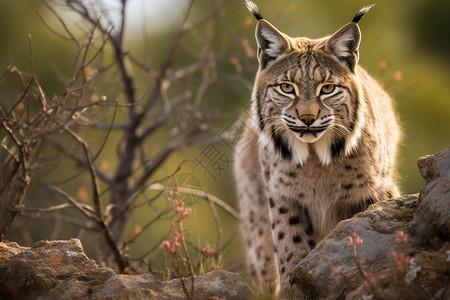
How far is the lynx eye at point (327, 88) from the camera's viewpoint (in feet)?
14.0

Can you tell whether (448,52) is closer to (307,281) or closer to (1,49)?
(1,49)

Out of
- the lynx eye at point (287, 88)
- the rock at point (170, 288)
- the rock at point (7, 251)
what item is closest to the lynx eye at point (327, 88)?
the lynx eye at point (287, 88)

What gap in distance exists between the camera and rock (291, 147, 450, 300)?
9.59ft

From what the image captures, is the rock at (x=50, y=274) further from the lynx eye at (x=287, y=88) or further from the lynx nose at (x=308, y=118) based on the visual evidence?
the lynx eye at (x=287, y=88)

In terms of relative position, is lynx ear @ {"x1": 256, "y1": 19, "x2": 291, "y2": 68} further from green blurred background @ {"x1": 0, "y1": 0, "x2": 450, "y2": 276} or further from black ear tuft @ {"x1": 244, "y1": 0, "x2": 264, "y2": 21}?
green blurred background @ {"x1": 0, "y1": 0, "x2": 450, "y2": 276}

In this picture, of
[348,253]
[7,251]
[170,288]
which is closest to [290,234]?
[348,253]

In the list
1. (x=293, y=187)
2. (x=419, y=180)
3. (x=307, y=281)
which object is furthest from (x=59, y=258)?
(x=419, y=180)

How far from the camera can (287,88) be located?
4.36 meters

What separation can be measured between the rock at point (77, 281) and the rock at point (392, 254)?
1.45ft

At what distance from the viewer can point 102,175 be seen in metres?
7.16

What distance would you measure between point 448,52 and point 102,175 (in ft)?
39.5

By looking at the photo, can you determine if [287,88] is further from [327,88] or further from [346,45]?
[346,45]

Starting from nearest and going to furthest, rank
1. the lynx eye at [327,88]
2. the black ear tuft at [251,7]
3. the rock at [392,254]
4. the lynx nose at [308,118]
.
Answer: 1. the rock at [392,254]
2. the lynx nose at [308,118]
3. the lynx eye at [327,88]
4. the black ear tuft at [251,7]

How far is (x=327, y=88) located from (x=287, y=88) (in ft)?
0.87
